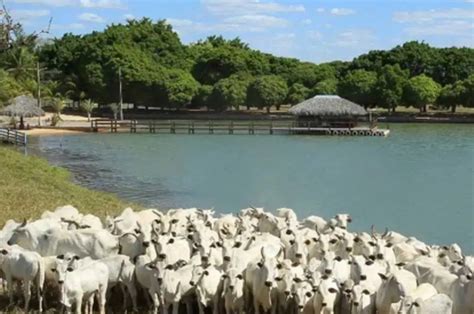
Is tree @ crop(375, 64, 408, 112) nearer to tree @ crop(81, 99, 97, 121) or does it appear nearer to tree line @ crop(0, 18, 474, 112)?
tree line @ crop(0, 18, 474, 112)

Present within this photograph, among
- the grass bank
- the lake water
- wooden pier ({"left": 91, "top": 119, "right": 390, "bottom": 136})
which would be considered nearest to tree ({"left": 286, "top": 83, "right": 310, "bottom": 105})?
wooden pier ({"left": 91, "top": 119, "right": 390, "bottom": 136})

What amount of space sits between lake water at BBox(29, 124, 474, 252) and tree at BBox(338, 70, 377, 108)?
9760mm

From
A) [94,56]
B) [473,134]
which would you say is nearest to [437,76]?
[473,134]

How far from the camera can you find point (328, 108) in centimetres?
5641

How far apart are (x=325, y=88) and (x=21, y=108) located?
28.0 meters

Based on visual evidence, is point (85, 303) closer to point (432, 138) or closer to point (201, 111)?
point (432, 138)

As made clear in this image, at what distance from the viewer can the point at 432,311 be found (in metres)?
8.83

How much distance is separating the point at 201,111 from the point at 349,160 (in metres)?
31.9

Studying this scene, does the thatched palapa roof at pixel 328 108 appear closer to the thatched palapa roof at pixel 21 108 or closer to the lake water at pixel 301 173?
the lake water at pixel 301 173

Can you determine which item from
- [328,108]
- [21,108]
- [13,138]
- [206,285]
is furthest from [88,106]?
[206,285]

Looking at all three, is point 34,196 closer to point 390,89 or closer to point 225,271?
point 225,271

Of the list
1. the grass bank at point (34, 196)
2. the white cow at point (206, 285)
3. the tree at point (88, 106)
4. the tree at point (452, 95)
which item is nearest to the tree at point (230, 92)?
the tree at point (88, 106)

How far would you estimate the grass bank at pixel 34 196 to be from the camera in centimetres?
1731

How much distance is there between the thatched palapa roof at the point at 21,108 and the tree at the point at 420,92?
1213 inches
